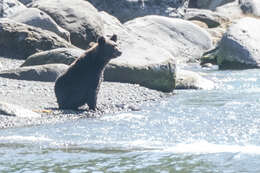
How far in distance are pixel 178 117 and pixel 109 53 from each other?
1.86 metres

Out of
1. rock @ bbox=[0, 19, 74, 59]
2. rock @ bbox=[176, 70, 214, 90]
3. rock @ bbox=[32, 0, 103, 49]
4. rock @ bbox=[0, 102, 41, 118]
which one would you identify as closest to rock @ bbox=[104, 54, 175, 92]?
rock @ bbox=[176, 70, 214, 90]

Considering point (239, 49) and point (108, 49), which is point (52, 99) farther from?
point (239, 49)

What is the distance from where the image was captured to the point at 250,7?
39.2 metres

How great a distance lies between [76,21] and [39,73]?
6.35 metres

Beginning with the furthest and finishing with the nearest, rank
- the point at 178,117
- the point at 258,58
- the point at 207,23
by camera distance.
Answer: the point at 207,23 → the point at 258,58 → the point at 178,117

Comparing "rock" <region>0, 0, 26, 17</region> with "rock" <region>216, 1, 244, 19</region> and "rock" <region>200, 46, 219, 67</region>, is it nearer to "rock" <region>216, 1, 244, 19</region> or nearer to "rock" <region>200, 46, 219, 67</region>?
"rock" <region>200, 46, 219, 67</region>

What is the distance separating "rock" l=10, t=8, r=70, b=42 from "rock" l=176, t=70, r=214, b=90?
445cm

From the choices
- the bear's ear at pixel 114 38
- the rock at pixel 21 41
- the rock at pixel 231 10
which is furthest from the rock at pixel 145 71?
the rock at pixel 231 10

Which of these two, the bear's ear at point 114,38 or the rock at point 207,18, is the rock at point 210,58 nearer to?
the rock at point 207,18

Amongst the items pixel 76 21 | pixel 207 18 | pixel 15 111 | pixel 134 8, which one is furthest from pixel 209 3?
pixel 15 111

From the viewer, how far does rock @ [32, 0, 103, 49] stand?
21.9 metres

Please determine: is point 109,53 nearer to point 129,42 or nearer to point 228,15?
point 129,42

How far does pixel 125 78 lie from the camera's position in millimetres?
16750

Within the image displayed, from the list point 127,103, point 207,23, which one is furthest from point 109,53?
point 207,23
